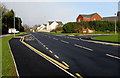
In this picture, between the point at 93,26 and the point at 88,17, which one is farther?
the point at 88,17

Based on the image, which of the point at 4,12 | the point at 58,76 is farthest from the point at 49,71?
the point at 4,12

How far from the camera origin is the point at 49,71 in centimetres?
717

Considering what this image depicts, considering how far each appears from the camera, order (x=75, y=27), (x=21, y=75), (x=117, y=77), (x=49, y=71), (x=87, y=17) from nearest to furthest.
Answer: (x=117, y=77), (x=21, y=75), (x=49, y=71), (x=75, y=27), (x=87, y=17)

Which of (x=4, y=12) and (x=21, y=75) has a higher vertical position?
(x=4, y=12)

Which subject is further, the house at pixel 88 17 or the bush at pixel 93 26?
the house at pixel 88 17

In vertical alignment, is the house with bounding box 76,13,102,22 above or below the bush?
above

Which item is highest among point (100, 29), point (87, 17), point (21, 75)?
point (87, 17)

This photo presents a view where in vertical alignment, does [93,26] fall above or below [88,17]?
below

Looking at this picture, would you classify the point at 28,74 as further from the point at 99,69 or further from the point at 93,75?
the point at 99,69

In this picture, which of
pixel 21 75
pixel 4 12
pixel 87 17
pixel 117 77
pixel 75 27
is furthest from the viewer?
pixel 87 17

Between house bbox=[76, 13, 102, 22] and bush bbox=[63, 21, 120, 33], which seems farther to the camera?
house bbox=[76, 13, 102, 22]

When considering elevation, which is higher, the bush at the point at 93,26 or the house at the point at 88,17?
the house at the point at 88,17

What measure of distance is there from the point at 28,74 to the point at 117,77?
416 cm

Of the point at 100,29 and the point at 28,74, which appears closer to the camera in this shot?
the point at 28,74
